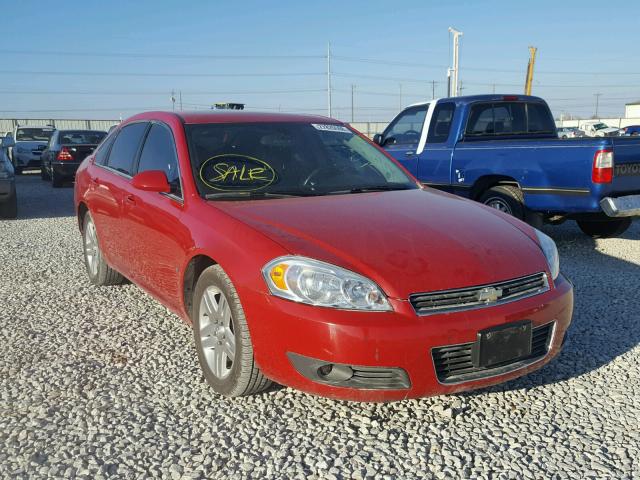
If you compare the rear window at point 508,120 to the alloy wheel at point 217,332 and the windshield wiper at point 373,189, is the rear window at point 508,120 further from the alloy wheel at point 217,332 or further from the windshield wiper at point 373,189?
the alloy wheel at point 217,332

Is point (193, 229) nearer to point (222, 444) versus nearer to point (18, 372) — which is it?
point (222, 444)

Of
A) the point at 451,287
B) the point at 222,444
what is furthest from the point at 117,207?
the point at 451,287

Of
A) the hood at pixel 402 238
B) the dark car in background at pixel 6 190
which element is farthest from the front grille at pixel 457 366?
the dark car in background at pixel 6 190

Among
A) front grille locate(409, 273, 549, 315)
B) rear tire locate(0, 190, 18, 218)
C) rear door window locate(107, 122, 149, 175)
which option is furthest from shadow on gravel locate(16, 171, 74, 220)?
front grille locate(409, 273, 549, 315)

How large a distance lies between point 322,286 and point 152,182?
4.90 feet

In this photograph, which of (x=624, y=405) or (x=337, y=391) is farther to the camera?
(x=624, y=405)

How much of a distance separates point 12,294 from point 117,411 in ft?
9.21

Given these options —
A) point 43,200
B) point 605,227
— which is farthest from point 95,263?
point 43,200

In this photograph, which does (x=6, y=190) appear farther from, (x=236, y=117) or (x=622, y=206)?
(x=622, y=206)

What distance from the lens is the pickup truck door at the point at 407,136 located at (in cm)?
825

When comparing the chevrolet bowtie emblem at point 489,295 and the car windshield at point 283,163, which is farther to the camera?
the car windshield at point 283,163

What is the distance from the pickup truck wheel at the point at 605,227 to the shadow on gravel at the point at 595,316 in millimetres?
504

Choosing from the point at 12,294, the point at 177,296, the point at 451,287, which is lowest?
the point at 12,294

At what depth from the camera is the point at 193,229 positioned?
326cm
